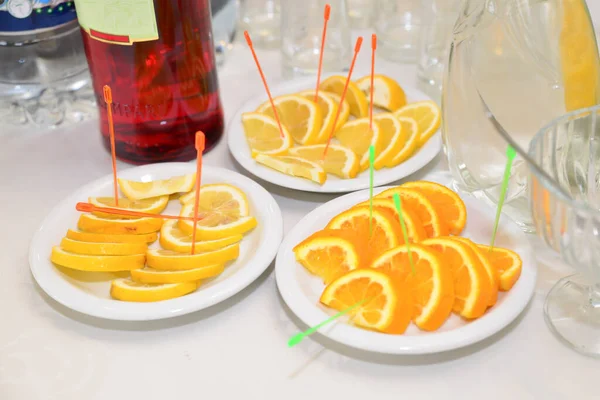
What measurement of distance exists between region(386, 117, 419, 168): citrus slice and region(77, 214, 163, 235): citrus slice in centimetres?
31

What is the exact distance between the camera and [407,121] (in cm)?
92

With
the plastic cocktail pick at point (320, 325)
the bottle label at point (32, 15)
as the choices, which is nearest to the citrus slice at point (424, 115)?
the plastic cocktail pick at point (320, 325)

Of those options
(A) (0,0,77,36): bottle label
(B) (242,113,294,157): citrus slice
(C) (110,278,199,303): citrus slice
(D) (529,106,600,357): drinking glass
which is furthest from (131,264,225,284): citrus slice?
(A) (0,0,77,36): bottle label

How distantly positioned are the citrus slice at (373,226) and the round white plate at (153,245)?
0.24 ft

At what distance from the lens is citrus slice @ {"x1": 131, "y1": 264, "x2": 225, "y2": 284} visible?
27.6 inches

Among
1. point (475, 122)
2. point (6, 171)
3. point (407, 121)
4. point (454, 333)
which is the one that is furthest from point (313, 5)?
point (454, 333)

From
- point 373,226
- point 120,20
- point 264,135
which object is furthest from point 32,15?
point 373,226

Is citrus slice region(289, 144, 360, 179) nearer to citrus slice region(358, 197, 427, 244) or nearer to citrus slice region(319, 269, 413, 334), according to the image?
citrus slice region(358, 197, 427, 244)

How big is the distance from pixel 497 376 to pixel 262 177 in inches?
14.6

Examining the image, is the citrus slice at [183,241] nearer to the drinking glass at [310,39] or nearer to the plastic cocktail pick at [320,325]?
the plastic cocktail pick at [320,325]

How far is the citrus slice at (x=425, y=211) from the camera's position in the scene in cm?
75

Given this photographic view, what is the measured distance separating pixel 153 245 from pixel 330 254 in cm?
22

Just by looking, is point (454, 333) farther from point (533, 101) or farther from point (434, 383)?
point (533, 101)

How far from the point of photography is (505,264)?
681 millimetres
